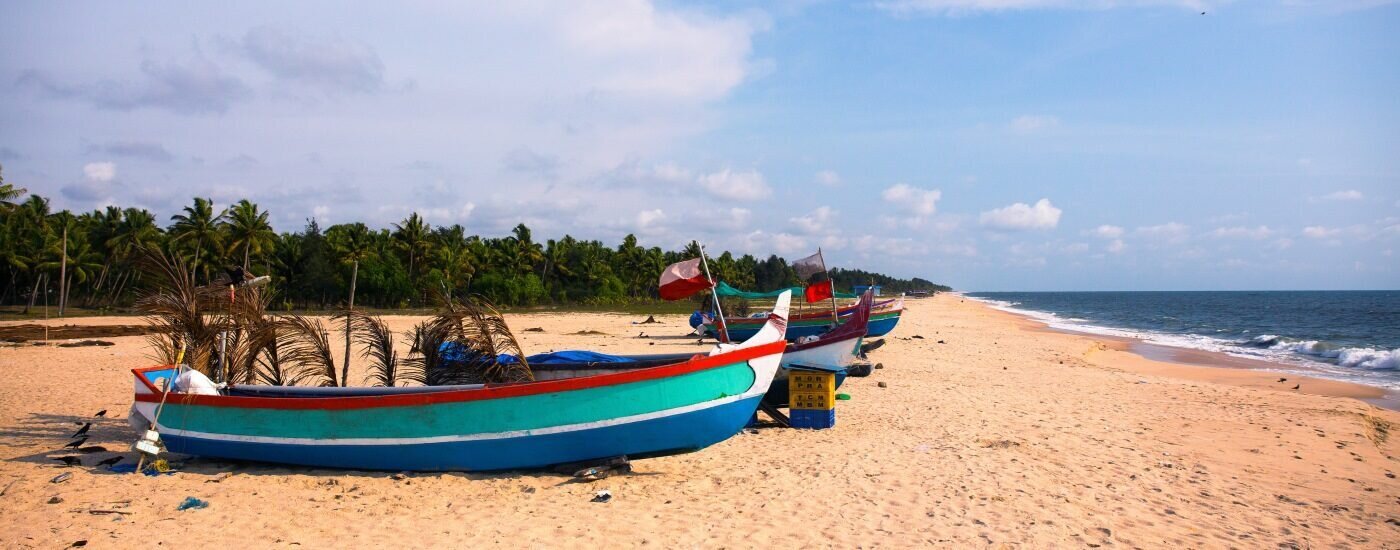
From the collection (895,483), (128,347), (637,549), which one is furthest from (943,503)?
(128,347)

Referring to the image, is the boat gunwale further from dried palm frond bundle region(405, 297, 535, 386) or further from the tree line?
the tree line

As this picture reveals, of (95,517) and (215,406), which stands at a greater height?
(215,406)

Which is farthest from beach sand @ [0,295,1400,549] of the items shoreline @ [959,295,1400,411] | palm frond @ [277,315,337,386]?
shoreline @ [959,295,1400,411]

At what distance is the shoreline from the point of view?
15.5 meters

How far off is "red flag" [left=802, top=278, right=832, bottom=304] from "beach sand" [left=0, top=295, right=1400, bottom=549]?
20.3 feet

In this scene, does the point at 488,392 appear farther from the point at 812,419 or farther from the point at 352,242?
the point at 352,242

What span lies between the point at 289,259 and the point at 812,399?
5260 centimetres

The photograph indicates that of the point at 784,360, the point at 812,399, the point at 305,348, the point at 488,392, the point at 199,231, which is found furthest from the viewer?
the point at 199,231

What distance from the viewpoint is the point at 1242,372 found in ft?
62.4

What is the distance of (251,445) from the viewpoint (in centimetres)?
732

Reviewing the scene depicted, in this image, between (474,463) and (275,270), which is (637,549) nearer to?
(474,463)

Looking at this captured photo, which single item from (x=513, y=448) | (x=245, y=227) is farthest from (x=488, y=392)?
(x=245, y=227)

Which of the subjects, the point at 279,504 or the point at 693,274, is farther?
the point at 693,274

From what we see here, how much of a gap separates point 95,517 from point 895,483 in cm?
653
